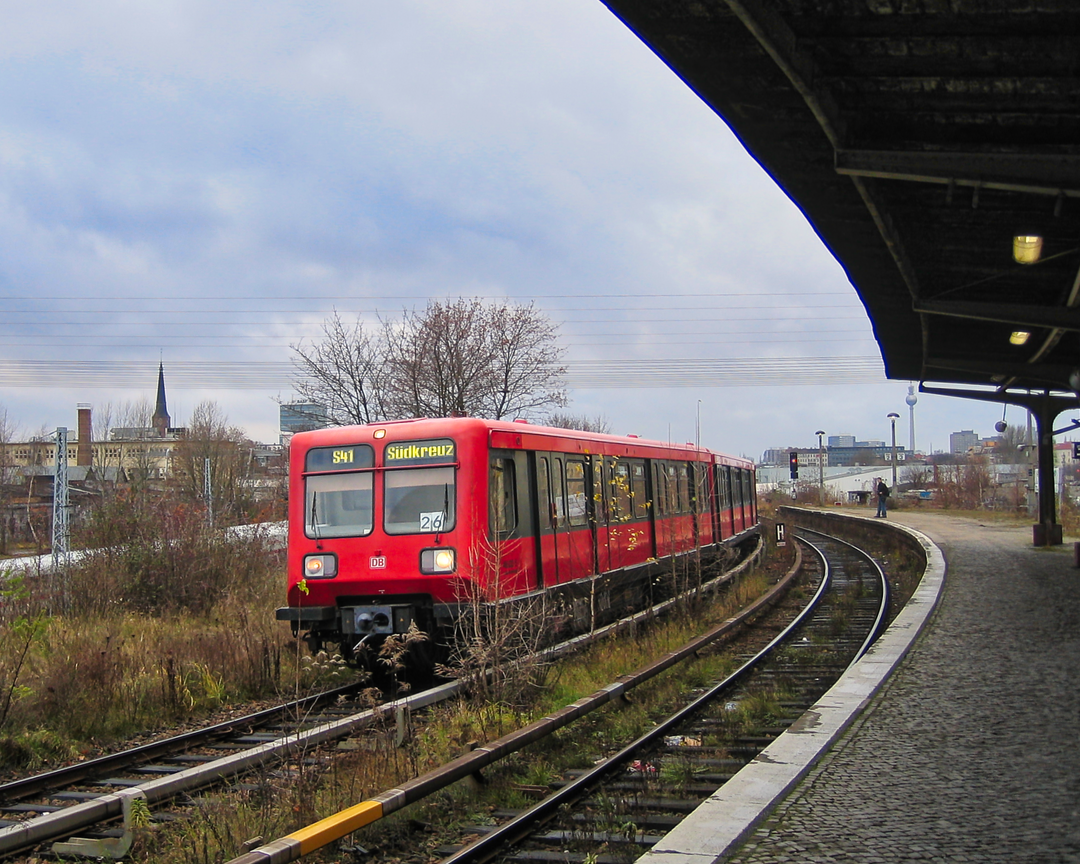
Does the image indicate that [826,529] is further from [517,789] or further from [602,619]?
[517,789]

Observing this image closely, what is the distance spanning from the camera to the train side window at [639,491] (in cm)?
1520

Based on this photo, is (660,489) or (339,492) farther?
(660,489)

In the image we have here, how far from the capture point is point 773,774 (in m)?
6.09

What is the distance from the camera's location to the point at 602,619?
14477 mm

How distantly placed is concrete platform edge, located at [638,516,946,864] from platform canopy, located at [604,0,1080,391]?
460 centimetres

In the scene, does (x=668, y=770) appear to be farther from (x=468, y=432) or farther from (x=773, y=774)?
(x=468, y=432)

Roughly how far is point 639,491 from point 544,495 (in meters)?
4.00

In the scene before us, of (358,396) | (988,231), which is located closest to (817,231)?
(988,231)

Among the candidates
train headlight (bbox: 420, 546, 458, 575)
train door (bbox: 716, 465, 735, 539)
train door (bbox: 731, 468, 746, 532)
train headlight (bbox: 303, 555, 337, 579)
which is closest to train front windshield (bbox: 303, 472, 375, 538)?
train headlight (bbox: 303, 555, 337, 579)

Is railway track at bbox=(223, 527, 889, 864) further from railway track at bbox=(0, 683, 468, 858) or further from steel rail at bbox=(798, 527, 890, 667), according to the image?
railway track at bbox=(0, 683, 468, 858)

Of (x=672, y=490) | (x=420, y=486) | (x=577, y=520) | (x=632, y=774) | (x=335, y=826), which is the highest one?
(x=420, y=486)

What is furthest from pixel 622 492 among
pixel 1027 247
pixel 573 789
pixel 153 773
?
pixel 153 773

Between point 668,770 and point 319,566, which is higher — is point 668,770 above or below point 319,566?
below

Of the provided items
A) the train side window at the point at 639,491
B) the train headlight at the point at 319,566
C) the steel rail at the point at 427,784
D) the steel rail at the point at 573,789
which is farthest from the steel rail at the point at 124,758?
the train side window at the point at 639,491
